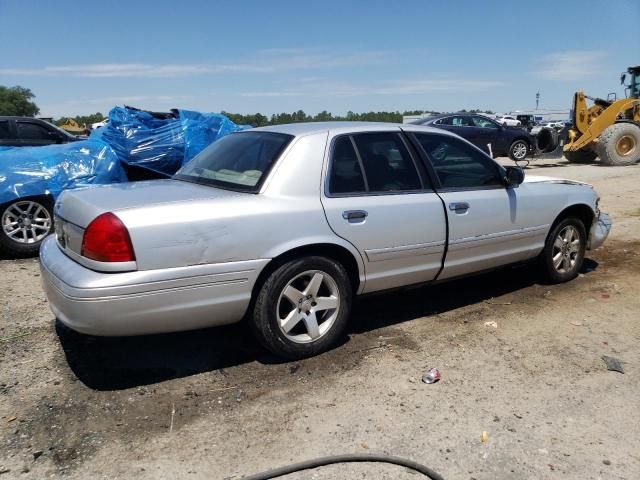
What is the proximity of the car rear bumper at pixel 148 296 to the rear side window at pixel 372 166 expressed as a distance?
0.88 metres

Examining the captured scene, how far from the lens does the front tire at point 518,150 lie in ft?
59.2

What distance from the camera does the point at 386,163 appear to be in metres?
4.06

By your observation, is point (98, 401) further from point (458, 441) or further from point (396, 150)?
point (396, 150)

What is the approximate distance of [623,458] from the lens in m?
2.66

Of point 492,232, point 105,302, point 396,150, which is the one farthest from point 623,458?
point 105,302

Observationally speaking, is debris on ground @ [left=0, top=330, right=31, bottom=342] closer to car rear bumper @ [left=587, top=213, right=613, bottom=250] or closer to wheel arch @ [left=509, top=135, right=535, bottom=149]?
car rear bumper @ [left=587, top=213, right=613, bottom=250]

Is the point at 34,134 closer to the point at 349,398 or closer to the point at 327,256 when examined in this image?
the point at 327,256

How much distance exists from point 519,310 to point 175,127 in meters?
5.78

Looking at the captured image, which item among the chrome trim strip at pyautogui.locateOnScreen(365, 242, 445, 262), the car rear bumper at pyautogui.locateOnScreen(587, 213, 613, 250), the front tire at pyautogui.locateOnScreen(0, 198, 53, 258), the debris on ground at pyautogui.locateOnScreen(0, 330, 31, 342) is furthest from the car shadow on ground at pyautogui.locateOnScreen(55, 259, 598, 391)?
the front tire at pyautogui.locateOnScreen(0, 198, 53, 258)

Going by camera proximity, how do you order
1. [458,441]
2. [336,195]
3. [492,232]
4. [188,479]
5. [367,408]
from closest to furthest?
[188,479], [458,441], [367,408], [336,195], [492,232]

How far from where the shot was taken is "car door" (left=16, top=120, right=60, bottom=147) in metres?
9.56

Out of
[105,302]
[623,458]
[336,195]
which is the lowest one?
[623,458]

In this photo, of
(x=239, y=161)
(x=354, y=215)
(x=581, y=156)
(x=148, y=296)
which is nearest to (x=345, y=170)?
(x=354, y=215)

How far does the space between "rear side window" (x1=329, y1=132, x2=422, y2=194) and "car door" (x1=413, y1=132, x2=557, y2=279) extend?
0.23 m
